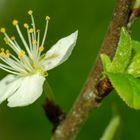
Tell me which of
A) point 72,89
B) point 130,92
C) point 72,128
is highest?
point 130,92

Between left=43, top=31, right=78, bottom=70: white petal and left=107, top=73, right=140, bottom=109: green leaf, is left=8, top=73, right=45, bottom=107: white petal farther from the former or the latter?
left=107, top=73, right=140, bottom=109: green leaf

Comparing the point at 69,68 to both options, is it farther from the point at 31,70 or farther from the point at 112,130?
the point at 112,130

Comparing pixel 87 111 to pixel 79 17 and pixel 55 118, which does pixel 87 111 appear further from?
pixel 79 17

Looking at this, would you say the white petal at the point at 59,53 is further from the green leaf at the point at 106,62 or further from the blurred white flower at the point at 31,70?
the green leaf at the point at 106,62

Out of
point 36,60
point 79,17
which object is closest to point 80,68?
point 79,17

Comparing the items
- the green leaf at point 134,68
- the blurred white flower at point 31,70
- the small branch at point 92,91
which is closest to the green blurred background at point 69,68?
the blurred white flower at point 31,70

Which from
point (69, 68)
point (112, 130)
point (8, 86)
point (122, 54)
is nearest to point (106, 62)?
point (122, 54)

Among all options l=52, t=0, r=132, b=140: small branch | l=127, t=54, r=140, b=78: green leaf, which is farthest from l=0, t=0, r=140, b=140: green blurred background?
l=127, t=54, r=140, b=78: green leaf
